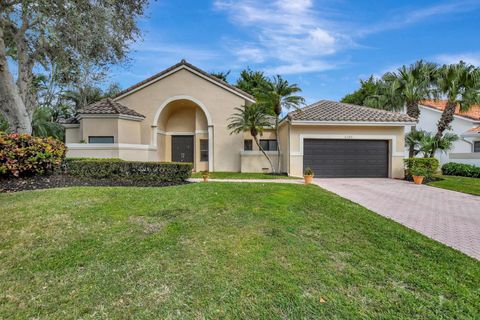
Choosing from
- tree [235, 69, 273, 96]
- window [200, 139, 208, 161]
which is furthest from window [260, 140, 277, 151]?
tree [235, 69, 273, 96]

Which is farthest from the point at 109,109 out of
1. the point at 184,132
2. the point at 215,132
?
the point at 215,132

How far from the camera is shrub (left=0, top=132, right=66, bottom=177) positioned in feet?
29.2

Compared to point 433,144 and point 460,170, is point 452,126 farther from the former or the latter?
point 433,144

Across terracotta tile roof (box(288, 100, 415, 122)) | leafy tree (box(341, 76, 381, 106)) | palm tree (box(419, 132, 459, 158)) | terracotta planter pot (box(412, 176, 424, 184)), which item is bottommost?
terracotta planter pot (box(412, 176, 424, 184))

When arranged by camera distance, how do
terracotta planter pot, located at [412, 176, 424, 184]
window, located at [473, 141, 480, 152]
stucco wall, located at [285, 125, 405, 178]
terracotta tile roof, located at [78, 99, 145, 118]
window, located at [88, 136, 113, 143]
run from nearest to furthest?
terracotta planter pot, located at [412, 176, 424, 184] < stucco wall, located at [285, 125, 405, 178] < terracotta tile roof, located at [78, 99, 145, 118] < window, located at [88, 136, 113, 143] < window, located at [473, 141, 480, 152]

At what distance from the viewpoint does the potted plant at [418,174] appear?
14.0m

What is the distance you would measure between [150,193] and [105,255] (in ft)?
13.4

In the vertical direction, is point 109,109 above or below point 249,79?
below

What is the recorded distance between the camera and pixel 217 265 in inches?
160

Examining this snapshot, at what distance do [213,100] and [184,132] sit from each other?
369cm

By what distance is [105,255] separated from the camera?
4375 millimetres

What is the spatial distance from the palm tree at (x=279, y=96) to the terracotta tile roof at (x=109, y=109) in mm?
8695

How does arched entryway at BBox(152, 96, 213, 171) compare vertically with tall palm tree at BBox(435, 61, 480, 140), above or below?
below

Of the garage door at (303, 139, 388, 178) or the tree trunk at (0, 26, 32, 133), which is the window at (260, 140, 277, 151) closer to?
the garage door at (303, 139, 388, 178)
